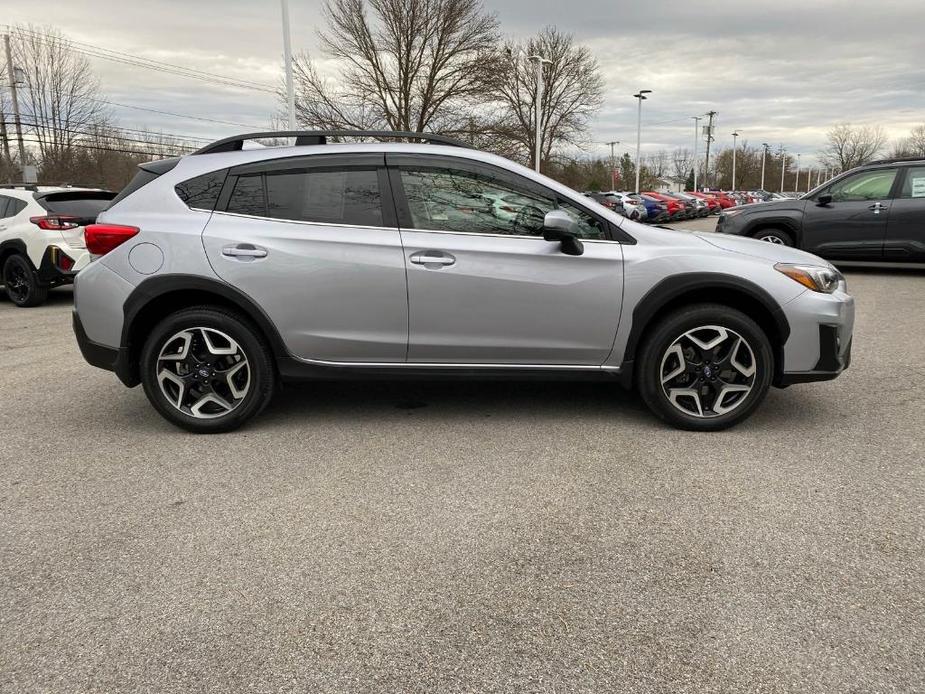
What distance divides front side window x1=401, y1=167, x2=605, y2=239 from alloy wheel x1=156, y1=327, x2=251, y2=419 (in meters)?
1.36

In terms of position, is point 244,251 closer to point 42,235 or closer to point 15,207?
point 42,235

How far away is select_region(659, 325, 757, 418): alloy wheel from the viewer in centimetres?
416

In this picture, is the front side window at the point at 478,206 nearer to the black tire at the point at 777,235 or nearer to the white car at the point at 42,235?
the white car at the point at 42,235

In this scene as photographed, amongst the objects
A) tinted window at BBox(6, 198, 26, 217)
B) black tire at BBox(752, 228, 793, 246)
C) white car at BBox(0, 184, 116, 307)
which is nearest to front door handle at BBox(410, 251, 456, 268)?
white car at BBox(0, 184, 116, 307)

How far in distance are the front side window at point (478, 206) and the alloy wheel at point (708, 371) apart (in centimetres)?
84

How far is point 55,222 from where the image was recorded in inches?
372

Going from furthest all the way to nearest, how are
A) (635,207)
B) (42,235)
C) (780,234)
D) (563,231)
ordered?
(635,207) < (780,234) < (42,235) < (563,231)

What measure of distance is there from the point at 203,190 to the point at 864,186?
34.5 ft

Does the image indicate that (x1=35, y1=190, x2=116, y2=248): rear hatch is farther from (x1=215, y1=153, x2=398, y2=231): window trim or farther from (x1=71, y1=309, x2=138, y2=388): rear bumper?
(x1=215, y1=153, x2=398, y2=231): window trim

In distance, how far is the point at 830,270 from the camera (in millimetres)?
4320

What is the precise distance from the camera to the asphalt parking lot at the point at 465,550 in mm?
2209

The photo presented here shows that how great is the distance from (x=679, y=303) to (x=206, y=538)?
2880mm

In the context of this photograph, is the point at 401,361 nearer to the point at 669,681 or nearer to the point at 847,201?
the point at 669,681

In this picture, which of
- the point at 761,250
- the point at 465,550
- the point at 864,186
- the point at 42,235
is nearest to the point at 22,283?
the point at 42,235
